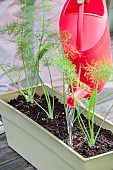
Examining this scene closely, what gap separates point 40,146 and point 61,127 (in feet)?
0.28

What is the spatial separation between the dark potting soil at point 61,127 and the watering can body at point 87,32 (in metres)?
0.14

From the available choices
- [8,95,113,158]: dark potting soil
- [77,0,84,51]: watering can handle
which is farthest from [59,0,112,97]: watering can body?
[8,95,113,158]: dark potting soil

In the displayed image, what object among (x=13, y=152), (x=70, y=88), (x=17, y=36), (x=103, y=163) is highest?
(x=17, y=36)

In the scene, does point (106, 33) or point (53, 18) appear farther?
point (53, 18)

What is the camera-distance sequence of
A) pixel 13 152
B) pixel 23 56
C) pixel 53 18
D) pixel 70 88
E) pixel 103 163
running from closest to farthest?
pixel 103 163 → pixel 70 88 → pixel 23 56 → pixel 13 152 → pixel 53 18

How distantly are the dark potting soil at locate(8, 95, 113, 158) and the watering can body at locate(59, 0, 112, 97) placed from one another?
0.14 metres

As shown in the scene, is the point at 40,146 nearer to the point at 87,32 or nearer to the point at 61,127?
the point at 61,127

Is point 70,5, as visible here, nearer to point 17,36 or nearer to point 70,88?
point 17,36

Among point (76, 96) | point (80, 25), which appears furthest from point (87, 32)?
point (76, 96)

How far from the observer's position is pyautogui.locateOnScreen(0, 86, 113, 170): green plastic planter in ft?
4.57

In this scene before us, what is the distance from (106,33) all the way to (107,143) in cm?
36

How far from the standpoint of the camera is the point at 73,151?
4.61ft

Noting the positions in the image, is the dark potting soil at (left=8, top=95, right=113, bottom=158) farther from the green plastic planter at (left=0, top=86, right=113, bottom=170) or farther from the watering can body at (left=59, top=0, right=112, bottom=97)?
the watering can body at (left=59, top=0, right=112, bottom=97)

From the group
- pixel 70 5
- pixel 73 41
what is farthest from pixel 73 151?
pixel 70 5
